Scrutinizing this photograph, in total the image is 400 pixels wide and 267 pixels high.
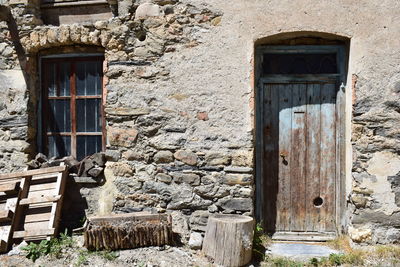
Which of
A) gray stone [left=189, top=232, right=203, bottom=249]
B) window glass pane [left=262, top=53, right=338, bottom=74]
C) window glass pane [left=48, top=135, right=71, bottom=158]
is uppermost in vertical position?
window glass pane [left=262, top=53, right=338, bottom=74]

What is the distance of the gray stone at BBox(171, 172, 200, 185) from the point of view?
4609 mm

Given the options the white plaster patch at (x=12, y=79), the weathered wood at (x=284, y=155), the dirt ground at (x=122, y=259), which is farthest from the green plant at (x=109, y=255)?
the white plaster patch at (x=12, y=79)

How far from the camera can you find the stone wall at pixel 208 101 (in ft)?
14.3

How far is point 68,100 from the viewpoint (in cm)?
524

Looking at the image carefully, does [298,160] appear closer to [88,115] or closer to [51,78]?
[88,115]

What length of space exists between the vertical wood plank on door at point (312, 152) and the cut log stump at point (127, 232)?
167 centimetres

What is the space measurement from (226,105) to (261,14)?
1.07 m

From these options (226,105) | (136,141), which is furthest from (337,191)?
(136,141)

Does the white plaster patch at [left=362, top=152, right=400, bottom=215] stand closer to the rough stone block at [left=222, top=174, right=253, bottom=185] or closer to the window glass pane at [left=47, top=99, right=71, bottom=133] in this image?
the rough stone block at [left=222, top=174, right=253, bottom=185]

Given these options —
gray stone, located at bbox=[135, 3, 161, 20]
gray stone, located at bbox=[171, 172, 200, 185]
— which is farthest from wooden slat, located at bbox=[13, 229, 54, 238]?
gray stone, located at bbox=[135, 3, 161, 20]

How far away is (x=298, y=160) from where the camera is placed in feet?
15.6

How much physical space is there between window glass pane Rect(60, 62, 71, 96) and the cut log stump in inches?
71.2

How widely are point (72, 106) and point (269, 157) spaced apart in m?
2.56

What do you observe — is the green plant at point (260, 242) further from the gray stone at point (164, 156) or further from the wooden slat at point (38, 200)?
the wooden slat at point (38, 200)
